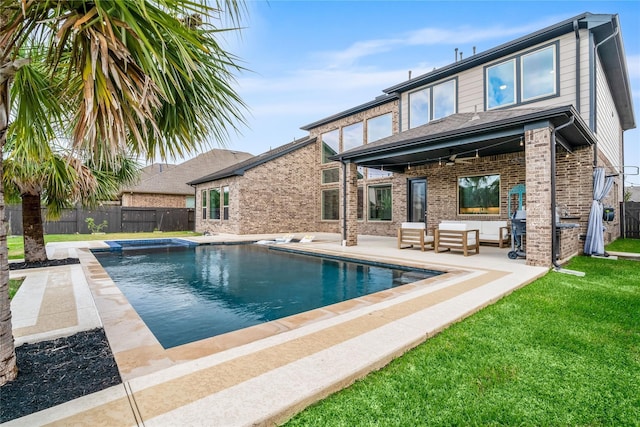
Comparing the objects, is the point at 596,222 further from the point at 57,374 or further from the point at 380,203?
the point at 57,374

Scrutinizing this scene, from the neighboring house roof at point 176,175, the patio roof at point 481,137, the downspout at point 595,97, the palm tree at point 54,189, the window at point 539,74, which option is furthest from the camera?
the neighboring house roof at point 176,175

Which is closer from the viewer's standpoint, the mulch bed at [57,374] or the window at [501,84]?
the mulch bed at [57,374]

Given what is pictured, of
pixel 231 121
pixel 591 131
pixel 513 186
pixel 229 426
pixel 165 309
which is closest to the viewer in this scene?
pixel 229 426

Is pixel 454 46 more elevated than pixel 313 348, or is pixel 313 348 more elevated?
pixel 454 46

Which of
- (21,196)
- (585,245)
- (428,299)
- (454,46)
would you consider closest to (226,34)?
(428,299)

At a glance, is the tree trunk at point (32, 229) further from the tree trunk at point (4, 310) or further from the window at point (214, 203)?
the window at point (214, 203)

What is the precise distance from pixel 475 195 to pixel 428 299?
856cm

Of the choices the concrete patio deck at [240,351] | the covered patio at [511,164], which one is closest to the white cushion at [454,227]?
the covered patio at [511,164]

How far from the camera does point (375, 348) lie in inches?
109

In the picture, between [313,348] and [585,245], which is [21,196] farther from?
[585,245]

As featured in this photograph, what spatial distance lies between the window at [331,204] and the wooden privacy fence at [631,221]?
12.6 meters

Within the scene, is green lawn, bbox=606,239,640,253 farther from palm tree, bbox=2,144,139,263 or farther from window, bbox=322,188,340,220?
palm tree, bbox=2,144,139,263

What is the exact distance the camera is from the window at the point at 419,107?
40.7 ft

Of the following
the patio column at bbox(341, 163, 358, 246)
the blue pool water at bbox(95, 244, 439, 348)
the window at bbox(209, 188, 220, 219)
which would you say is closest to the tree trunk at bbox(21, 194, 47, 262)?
the blue pool water at bbox(95, 244, 439, 348)
